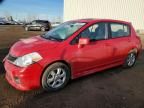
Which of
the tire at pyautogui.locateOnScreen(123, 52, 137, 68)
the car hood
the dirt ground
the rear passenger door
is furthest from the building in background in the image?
the car hood

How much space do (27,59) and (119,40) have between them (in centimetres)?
306

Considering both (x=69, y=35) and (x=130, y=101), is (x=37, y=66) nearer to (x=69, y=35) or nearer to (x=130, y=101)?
(x=69, y=35)

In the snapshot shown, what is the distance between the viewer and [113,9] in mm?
25812

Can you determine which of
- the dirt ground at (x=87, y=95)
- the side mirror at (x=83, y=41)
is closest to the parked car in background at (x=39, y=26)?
the dirt ground at (x=87, y=95)

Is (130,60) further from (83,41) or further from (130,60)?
(83,41)

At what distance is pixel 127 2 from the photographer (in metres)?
25.4

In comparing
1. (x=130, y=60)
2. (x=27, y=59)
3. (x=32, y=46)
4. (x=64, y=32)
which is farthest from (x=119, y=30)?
(x=27, y=59)

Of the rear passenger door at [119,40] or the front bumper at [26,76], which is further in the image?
the rear passenger door at [119,40]

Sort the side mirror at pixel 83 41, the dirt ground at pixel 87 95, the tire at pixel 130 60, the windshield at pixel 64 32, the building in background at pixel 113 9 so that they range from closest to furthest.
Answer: the dirt ground at pixel 87 95
the side mirror at pixel 83 41
the windshield at pixel 64 32
the tire at pixel 130 60
the building in background at pixel 113 9

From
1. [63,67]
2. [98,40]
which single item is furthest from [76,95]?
[98,40]

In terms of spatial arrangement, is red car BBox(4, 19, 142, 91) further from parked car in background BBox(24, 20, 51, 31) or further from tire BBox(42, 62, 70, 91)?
parked car in background BBox(24, 20, 51, 31)

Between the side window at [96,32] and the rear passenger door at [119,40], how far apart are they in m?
0.29

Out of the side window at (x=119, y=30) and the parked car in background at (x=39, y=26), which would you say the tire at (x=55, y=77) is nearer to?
the side window at (x=119, y=30)

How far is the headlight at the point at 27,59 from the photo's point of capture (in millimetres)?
4031
